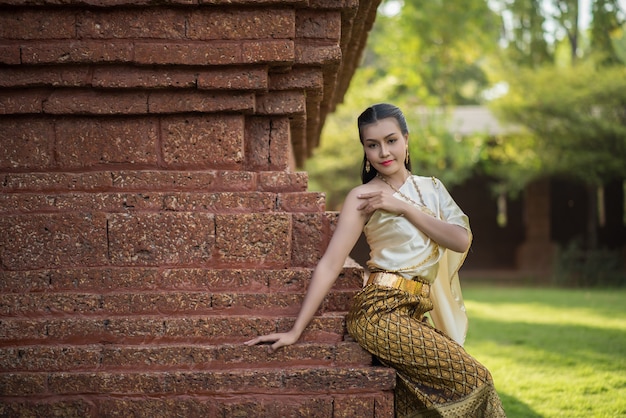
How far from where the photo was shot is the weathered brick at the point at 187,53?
284cm

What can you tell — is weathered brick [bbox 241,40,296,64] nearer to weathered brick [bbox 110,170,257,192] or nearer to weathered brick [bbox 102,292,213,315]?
weathered brick [bbox 110,170,257,192]

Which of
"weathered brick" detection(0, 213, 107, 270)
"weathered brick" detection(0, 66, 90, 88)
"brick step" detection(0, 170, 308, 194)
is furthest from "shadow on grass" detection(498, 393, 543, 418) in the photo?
"weathered brick" detection(0, 66, 90, 88)

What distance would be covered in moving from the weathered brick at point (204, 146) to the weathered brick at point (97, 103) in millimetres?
144

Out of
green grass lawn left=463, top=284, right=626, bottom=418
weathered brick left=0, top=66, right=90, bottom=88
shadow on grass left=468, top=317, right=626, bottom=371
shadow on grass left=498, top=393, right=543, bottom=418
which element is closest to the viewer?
weathered brick left=0, top=66, right=90, bottom=88

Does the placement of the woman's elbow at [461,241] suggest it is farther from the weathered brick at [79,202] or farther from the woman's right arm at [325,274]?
the weathered brick at [79,202]

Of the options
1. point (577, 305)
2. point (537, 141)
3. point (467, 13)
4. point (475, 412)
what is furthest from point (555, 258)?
point (475, 412)

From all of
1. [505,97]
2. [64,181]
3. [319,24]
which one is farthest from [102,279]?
[505,97]

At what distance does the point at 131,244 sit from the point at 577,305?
8218 mm

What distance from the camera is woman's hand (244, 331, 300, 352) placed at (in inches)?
106

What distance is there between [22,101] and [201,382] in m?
1.31

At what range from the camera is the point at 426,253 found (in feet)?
9.38

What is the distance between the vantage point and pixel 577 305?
32.1ft

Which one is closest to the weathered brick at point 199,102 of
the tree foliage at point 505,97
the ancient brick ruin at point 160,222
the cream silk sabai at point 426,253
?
the ancient brick ruin at point 160,222

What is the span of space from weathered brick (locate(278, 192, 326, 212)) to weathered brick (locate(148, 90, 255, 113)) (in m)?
0.38
